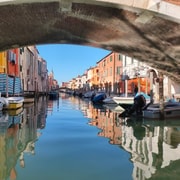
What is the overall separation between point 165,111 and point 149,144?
22.3 feet

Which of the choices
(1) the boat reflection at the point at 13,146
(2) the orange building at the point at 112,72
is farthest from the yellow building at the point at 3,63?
(2) the orange building at the point at 112,72

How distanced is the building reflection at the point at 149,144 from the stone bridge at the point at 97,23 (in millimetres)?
2717

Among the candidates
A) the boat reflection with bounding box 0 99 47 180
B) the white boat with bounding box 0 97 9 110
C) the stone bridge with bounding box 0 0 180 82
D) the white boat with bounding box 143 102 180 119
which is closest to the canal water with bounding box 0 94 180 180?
the boat reflection with bounding box 0 99 47 180

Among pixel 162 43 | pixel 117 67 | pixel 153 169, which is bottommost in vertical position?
pixel 153 169

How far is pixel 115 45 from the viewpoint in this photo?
850cm

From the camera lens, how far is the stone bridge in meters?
4.64

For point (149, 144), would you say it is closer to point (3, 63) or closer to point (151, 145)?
point (151, 145)

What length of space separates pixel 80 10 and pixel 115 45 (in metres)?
3.32

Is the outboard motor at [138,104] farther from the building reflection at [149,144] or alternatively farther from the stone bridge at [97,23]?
the stone bridge at [97,23]

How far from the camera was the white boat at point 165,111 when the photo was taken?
50.4ft

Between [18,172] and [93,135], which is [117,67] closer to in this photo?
[93,135]

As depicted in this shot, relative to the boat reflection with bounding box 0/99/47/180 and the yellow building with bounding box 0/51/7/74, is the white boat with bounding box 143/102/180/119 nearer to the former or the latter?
the boat reflection with bounding box 0/99/47/180

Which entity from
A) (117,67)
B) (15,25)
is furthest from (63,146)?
(117,67)

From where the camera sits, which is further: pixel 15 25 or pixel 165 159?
pixel 165 159
